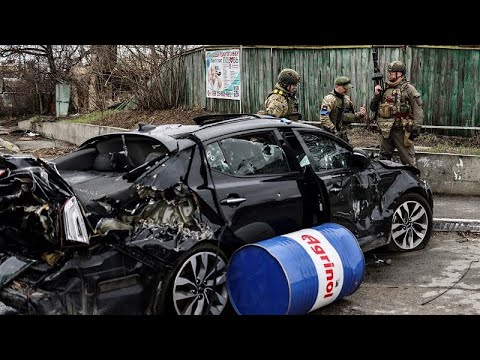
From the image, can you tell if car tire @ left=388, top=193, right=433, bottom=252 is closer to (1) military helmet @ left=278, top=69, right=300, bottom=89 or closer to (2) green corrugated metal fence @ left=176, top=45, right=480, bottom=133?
(1) military helmet @ left=278, top=69, right=300, bottom=89

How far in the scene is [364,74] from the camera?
1230cm

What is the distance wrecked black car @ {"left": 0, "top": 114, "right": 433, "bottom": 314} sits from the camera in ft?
13.1

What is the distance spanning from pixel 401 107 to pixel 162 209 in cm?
541

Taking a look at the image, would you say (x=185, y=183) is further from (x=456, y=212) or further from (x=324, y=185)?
(x=456, y=212)

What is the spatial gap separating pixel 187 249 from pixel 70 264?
2.87 ft

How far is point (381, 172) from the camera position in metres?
6.27

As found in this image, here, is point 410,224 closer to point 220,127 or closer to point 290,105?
point 220,127

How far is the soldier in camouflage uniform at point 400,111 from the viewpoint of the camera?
8609 millimetres

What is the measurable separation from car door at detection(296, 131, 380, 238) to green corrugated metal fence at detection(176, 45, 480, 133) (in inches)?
252

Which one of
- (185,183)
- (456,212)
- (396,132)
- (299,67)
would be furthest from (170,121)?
(185,183)

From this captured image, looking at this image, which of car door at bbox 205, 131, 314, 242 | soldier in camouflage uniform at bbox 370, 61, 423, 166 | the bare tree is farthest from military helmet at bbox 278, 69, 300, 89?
the bare tree

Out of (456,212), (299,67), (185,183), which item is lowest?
(456,212)

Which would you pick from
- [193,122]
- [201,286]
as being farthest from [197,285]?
[193,122]

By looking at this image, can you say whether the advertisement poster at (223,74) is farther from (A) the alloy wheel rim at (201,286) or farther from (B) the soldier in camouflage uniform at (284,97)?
(A) the alloy wheel rim at (201,286)
